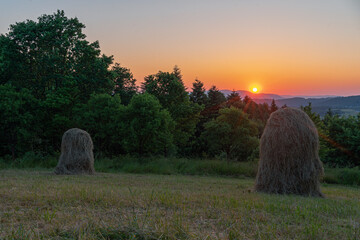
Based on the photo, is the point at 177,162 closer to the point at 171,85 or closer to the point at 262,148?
the point at 262,148

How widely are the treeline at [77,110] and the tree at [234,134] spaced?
0.38 feet

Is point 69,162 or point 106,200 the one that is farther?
point 69,162

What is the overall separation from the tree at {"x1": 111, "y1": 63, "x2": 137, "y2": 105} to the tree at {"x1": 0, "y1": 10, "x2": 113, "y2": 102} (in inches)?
283

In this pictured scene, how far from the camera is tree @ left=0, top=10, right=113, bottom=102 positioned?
31.3 metres

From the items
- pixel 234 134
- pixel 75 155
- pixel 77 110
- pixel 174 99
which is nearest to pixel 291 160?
pixel 75 155

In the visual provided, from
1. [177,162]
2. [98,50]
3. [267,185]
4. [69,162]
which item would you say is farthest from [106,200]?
[98,50]

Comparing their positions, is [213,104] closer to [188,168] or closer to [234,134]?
[234,134]

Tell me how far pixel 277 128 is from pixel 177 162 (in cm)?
1289

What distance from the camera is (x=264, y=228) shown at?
4.48 metres

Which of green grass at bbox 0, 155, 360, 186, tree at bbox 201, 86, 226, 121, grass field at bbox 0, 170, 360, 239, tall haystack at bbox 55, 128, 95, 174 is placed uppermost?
tree at bbox 201, 86, 226, 121

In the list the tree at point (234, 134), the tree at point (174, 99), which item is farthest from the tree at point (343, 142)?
the tree at point (174, 99)

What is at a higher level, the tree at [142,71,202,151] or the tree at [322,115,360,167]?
the tree at [142,71,202,151]

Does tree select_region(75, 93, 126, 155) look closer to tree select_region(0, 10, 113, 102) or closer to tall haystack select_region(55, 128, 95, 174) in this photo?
tree select_region(0, 10, 113, 102)

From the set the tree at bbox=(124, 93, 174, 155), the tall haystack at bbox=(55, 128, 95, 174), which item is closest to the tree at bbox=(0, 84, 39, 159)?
the tree at bbox=(124, 93, 174, 155)
